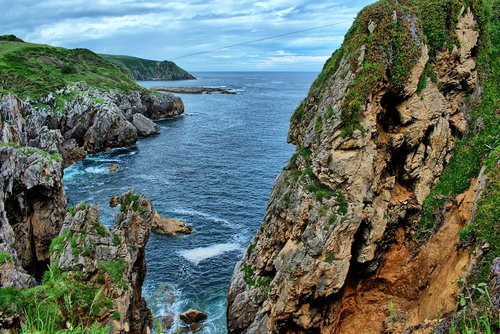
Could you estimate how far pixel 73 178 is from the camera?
69.8 metres

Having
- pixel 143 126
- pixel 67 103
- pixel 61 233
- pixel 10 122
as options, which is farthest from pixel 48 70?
pixel 61 233

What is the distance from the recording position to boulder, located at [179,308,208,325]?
115 ft

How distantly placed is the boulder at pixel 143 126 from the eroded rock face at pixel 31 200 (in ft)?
194

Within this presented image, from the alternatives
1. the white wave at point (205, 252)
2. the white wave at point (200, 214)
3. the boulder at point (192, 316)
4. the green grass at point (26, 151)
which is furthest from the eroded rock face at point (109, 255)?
the white wave at point (200, 214)

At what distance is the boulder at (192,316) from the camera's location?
1378 inches

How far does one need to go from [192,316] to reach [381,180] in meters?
20.1

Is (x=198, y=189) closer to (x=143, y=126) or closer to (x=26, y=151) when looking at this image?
(x=26, y=151)

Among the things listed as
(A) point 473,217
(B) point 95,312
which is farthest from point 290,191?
(B) point 95,312

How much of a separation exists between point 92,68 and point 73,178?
7281cm

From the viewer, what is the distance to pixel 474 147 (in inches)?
1153

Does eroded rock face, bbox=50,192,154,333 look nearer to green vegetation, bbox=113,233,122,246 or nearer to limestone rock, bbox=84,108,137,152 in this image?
green vegetation, bbox=113,233,122,246

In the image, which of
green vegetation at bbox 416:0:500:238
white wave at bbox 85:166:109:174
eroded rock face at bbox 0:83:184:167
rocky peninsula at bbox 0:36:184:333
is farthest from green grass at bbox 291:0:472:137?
white wave at bbox 85:166:109:174

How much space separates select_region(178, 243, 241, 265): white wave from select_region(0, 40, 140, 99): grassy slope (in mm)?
58725

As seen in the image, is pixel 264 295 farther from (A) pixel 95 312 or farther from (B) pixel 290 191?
(A) pixel 95 312
